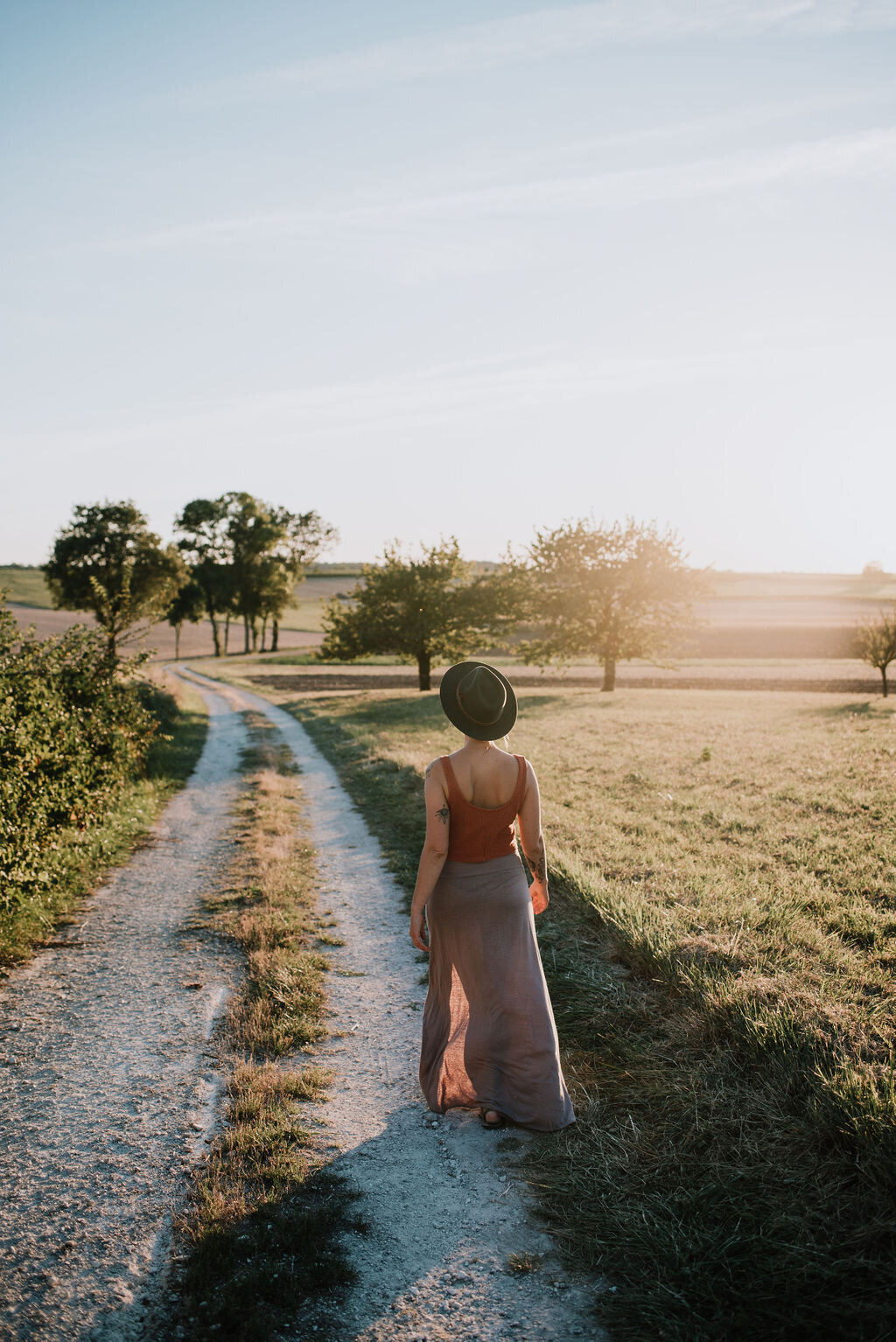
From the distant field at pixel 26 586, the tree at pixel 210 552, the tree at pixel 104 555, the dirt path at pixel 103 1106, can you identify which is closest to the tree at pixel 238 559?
the tree at pixel 210 552

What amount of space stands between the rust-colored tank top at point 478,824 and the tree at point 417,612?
27.5 m

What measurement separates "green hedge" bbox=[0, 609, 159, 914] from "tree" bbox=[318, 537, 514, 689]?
1917 cm

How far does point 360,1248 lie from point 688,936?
3528 mm

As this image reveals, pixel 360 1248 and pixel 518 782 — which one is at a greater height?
pixel 518 782

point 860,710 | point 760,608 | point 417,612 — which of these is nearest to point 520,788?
point 860,710

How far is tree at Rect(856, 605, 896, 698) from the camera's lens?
28.4 meters

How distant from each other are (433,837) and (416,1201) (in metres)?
1.72

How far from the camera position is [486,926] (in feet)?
13.8

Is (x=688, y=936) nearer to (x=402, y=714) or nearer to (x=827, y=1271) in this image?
(x=827, y=1271)

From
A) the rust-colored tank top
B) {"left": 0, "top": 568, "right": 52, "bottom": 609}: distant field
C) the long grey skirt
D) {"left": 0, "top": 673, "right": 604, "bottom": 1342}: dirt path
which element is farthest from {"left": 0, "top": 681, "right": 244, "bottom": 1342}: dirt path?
{"left": 0, "top": 568, "right": 52, "bottom": 609}: distant field

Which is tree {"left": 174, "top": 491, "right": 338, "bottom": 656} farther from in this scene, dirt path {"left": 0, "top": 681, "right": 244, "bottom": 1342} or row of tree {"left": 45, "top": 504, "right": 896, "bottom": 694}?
dirt path {"left": 0, "top": 681, "right": 244, "bottom": 1342}

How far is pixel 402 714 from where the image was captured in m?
23.6

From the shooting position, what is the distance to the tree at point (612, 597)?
33219mm

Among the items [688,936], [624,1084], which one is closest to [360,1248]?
[624,1084]
